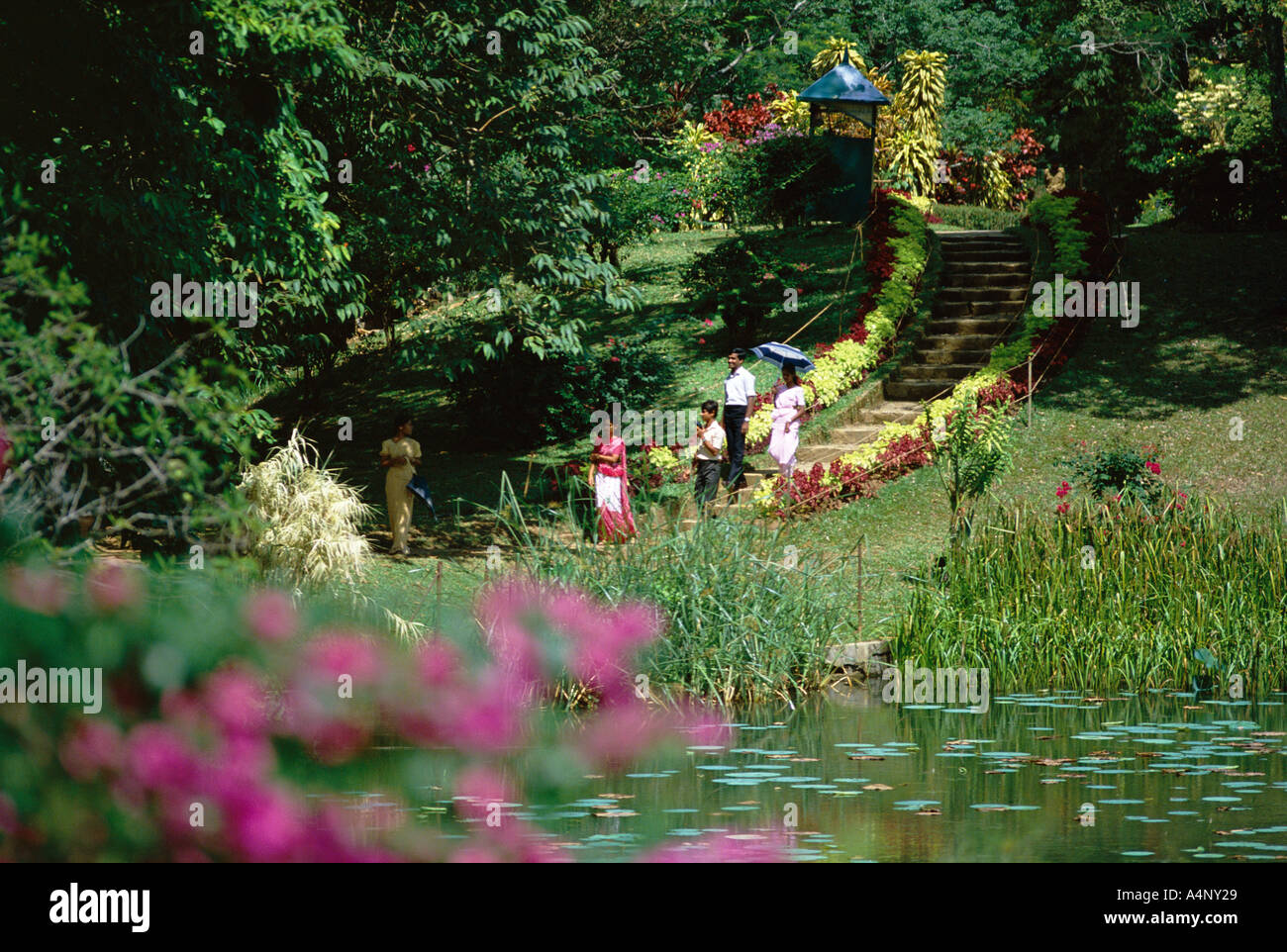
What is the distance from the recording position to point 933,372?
24.2 metres

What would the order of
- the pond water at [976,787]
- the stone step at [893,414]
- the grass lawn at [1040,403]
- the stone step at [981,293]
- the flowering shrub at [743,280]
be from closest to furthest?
1. the pond water at [976,787]
2. the grass lawn at [1040,403]
3. the stone step at [893,414]
4. the stone step at [981,293]
5. the flowering shrub at [743,280]

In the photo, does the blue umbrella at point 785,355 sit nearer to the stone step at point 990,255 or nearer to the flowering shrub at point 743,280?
the flowering shrub at point 743,280

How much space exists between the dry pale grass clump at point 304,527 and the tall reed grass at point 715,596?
1.80 metres

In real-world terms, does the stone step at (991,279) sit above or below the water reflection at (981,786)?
above

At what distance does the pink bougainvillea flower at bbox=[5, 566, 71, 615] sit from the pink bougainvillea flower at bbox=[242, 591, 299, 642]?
0.51m

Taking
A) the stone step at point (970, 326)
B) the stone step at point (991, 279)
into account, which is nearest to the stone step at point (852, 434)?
the stone step at point (970, 326)

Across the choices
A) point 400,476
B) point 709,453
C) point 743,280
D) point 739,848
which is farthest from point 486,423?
point 739,848

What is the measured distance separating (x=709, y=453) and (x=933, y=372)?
24.2ft

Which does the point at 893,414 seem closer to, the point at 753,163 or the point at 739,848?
the point at 753,163

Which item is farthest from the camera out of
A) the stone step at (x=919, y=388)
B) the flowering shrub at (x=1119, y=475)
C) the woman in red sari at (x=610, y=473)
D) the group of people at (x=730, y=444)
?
the stone step at (x=919, y=388)

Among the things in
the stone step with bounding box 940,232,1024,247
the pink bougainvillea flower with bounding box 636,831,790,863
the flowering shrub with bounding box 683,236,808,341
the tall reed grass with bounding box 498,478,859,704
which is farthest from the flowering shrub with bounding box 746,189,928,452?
the pink bougainvillea flower with bounding box 636,831,790,863

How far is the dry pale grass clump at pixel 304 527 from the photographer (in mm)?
12758

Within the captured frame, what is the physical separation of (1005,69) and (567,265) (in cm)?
2494

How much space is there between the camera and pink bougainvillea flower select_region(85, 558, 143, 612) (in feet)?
14.0
